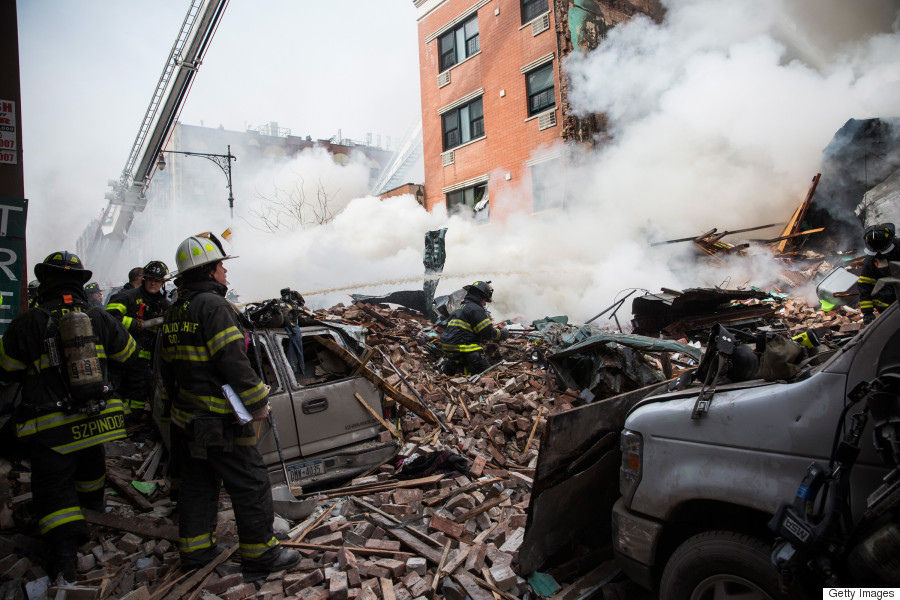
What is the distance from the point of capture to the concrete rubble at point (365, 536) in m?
3.04

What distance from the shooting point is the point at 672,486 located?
2.40 metres

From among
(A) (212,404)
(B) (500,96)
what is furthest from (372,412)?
(B) (500,96)

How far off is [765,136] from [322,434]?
1485 centimetres

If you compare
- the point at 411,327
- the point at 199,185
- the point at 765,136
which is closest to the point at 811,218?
the point at 765,136

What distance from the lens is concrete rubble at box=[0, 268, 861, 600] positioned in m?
3.04

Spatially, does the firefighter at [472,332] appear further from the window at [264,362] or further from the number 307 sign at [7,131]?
the number 307 sign at [7,131]

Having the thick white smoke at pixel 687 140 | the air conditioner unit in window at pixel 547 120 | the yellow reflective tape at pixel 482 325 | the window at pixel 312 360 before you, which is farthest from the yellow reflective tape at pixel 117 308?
the air conditioner unit in window at pixel 547 120

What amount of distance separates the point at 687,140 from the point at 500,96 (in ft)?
20.2

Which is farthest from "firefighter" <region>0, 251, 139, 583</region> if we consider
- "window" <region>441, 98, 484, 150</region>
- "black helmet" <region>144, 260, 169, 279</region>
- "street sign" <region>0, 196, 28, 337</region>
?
"window" <region>441, 98, 484, 150</region>

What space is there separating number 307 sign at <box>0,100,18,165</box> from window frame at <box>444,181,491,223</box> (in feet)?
47.0

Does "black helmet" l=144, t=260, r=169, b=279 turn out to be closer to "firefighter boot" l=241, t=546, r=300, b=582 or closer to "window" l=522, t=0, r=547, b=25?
"firefighter boot" l=241, t=546, r=300, b=582

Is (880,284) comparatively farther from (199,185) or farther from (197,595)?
(199,185)

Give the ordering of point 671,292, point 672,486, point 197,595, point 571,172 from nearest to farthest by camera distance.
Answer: point 672,486 < point 197,595 < point 671,292 < point 571,172

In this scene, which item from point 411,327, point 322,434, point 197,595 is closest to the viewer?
point 197,595
